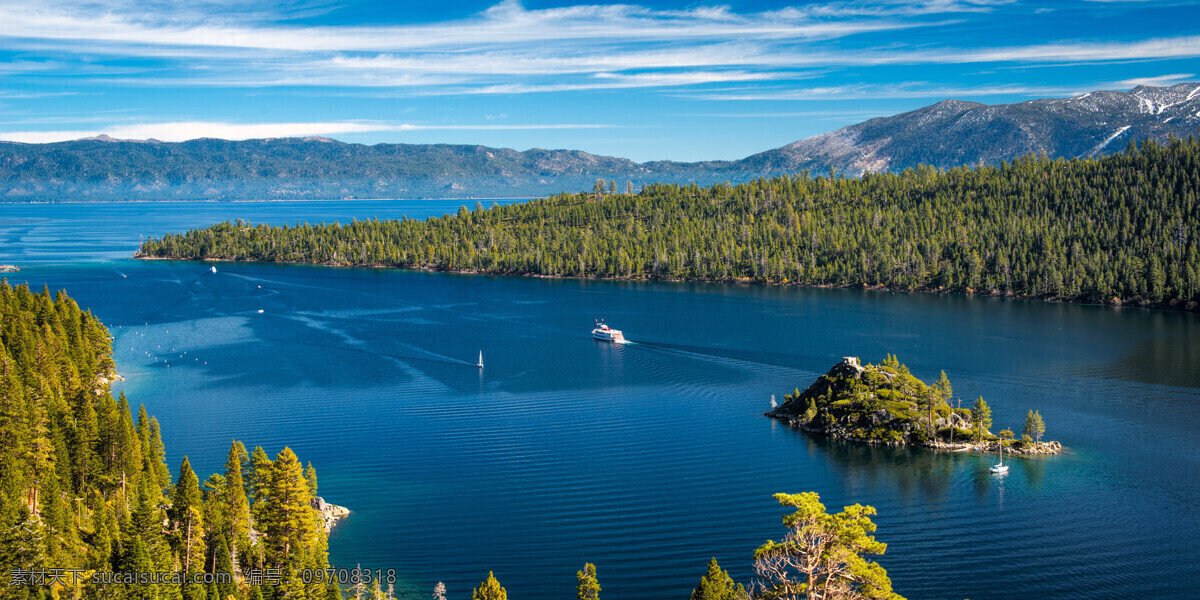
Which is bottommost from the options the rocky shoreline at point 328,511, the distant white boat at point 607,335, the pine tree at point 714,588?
the rocky shoreline at point 328,511

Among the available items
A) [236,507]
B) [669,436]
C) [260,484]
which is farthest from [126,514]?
[669,436]

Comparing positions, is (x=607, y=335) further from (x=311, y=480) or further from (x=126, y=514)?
(x=126, y=514)

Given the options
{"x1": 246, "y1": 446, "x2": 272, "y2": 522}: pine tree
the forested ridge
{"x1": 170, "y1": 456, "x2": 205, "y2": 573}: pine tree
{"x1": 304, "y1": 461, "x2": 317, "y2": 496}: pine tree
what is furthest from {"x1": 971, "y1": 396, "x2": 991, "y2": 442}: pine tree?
{"x1": 170, "y1": 456, "x2": 205, "y2": 573}: pine tree

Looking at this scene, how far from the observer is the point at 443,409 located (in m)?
84.1

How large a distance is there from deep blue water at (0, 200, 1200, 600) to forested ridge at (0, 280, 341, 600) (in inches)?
207

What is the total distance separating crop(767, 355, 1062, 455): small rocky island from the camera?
7162 cm

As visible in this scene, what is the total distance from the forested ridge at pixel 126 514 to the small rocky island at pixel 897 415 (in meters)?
43.4

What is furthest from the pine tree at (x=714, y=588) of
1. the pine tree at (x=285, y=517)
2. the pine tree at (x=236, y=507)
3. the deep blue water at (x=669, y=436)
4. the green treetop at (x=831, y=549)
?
the pine tree at (x=236, y=507)

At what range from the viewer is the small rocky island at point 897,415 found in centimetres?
7162

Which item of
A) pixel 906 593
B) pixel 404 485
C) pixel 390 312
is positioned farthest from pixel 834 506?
pixel 390 312

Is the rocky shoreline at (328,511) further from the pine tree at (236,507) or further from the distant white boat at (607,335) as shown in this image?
the distant white boat at (607,335)

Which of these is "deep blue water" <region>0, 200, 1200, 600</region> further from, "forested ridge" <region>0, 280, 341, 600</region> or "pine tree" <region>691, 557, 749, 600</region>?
"pine tree" <region>691, 557, 749, 600</region>

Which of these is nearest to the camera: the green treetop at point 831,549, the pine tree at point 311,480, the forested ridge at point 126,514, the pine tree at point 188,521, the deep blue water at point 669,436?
the green treetop at point 831,549

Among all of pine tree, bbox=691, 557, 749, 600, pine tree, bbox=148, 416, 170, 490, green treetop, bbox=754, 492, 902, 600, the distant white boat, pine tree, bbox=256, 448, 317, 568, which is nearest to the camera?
green treetop, bbox=754, 492, 902, 600
